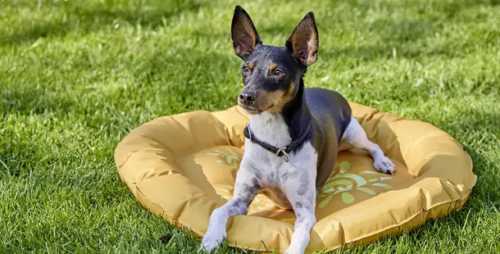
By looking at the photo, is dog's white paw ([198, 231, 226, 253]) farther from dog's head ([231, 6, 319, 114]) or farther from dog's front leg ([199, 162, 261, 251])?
dog's head ([231, 6, 319, 114])

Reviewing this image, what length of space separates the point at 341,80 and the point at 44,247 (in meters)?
4.07

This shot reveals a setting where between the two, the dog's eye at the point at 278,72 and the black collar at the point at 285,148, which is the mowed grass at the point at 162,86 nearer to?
the black collar at the point at 285,148

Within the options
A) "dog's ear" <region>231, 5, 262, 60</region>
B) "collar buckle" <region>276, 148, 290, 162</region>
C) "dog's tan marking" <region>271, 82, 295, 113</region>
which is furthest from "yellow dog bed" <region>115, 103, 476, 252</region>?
"dog's ear" <region>231, 5, 262, 60</region>

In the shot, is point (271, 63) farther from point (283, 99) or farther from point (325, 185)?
point (325, 185)

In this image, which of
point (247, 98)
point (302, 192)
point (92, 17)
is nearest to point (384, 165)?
point (302, 192)

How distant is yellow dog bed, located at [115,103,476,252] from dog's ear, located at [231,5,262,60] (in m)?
1.06

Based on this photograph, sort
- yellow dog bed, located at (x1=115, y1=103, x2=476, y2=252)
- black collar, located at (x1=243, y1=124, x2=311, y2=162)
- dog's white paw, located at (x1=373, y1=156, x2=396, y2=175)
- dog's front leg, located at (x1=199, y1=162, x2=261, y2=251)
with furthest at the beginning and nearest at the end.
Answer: dog's white paw, located at (x1=373, y1=156, x2=396, y2=175) < black collar, located at (x1=243, y1=124, x2=311, y2=162) < yellow dog bed, located at (x1=115, y1=103, x2=476, y2=252) < dog's front leg, located at (x1=199, y1=162, x2=261, y2=251)

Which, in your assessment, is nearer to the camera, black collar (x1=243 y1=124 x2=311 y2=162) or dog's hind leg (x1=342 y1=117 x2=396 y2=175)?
black collar (x1=243 y1=124 x2=311 y2=162)

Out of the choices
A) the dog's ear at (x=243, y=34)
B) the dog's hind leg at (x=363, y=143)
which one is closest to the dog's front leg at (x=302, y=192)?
the dog's ear at (x=243, y=34)

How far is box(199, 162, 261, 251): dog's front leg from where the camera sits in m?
3.54

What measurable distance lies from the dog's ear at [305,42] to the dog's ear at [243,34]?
0.26 meters

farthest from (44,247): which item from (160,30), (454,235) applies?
(160,30)

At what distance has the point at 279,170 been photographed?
12.7 ft

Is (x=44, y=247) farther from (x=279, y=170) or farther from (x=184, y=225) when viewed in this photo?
(x=279, y=170)
